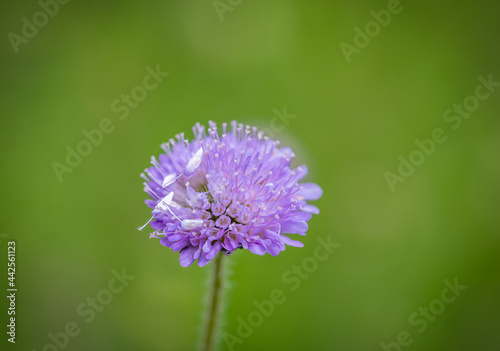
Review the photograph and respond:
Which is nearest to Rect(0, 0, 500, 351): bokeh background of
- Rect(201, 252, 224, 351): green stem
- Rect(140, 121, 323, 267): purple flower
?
Rect(201, 252, 224, 351): green stem

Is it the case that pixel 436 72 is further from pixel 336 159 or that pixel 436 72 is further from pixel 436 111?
pixel 336 159

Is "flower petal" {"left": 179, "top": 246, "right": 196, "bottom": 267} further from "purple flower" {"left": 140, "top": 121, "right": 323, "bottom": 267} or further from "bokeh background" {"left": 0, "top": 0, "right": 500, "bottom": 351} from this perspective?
"bokeh background" {"left": 0, "top": 0, "right": 500, "bottom": 351}

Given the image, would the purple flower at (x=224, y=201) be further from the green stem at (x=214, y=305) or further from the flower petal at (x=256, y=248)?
the green stem at (x=214, y=305)

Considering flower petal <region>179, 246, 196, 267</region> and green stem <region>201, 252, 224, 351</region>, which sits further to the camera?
green stem <region>201, 252, 224, 351</region>

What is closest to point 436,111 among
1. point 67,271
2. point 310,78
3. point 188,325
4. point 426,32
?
point 426,32

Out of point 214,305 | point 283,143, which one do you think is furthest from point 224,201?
point 283,143

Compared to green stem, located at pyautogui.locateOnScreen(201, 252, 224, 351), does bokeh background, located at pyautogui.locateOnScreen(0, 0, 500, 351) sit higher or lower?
higher
